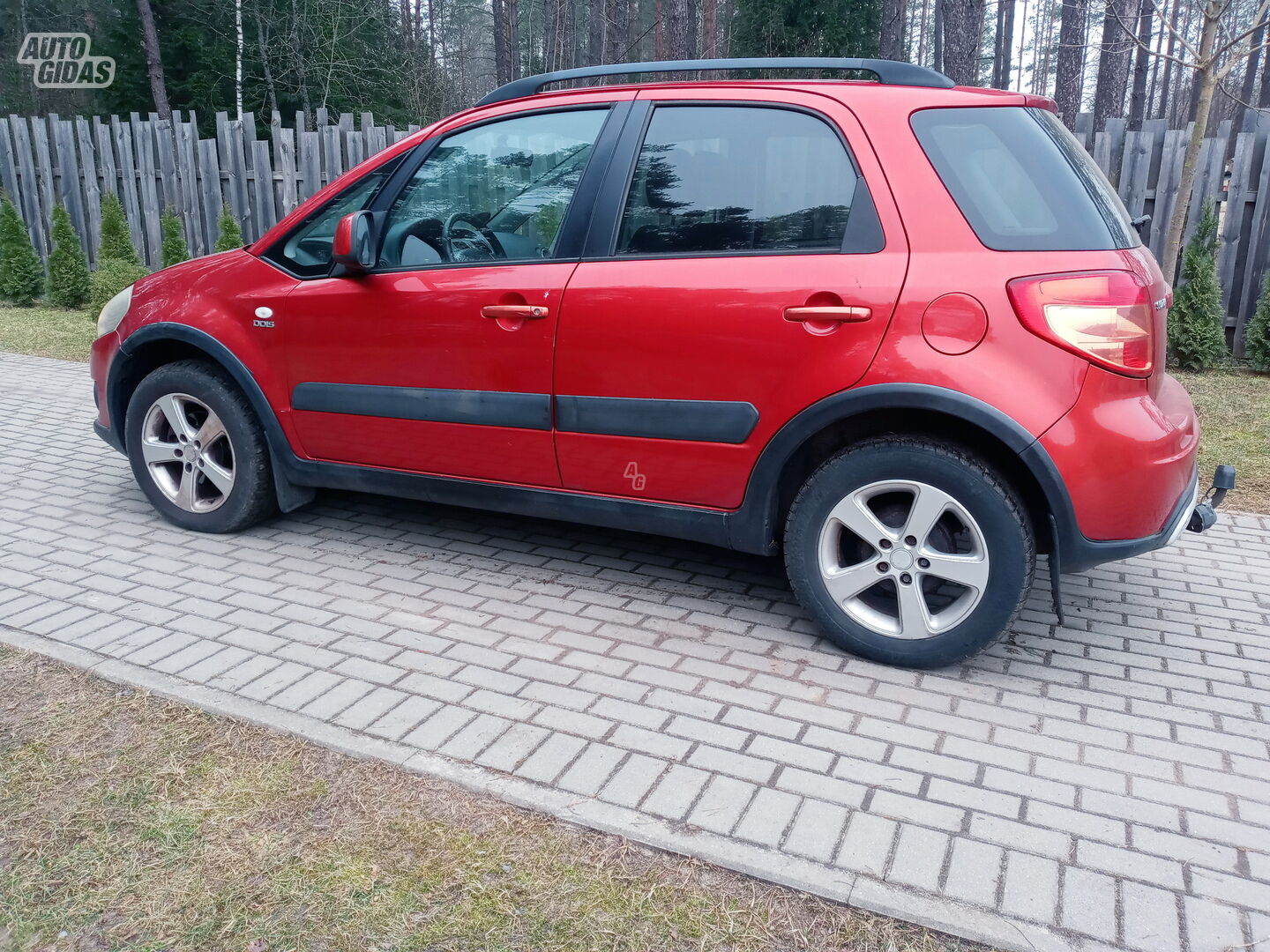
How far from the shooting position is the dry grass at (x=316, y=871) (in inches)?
86.0

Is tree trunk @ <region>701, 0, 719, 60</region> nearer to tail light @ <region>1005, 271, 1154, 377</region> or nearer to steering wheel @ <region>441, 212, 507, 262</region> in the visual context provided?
steering wheel @ <region>441, 212, 507, 262</region>

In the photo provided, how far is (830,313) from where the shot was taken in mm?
3195

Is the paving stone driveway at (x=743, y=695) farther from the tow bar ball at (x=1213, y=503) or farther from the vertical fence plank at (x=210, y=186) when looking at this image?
the vertical fence plank at (x=210, y=186)

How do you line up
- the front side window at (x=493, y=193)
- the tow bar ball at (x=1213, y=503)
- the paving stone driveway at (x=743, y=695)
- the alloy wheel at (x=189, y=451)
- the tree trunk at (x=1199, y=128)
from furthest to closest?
1. the tree trunk at (x=1199, y=128)
2. the alloy wheel at (x=189, y=451)
3. the front side window at (x=493, y=193)
4. the tow bar ball at (x=1213, y=503)
5. the paving stone driveway at (x=743, y=695)

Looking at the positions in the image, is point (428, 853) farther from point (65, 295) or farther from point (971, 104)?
point (65, 295)

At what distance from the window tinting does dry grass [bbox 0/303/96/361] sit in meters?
7.48

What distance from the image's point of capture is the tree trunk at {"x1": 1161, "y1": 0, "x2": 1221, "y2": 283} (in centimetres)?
713

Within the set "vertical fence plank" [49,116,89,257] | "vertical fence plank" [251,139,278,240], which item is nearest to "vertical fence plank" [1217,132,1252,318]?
"vertical fence plank" [251,139,278,240]

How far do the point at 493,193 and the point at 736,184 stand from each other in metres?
1.01

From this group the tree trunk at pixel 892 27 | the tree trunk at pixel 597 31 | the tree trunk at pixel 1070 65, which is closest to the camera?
the tree trunk at pixel 1070 65

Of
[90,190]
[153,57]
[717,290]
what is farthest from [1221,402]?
[153,57]

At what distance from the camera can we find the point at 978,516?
10.3 feet

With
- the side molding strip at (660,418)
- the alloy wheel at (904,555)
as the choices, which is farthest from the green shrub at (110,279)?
the alloy wheel at (904,555)

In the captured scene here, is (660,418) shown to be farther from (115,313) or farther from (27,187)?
(27,187)
